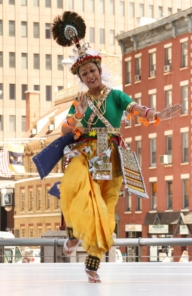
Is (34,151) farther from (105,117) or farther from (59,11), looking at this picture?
(105,117)

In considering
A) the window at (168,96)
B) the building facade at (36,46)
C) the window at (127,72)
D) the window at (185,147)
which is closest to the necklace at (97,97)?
the window at (185,147)

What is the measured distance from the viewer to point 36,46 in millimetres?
117500

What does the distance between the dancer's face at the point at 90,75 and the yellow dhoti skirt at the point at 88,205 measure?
578mm

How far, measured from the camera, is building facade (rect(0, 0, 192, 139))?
11362cm

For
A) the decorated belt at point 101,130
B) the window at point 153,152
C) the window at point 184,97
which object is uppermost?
the window at point 184,97

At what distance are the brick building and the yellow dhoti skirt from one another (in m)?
50.5

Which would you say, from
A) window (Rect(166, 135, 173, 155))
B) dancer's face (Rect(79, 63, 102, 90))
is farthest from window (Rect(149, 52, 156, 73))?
dancer's face (Rect(79, 63, 102, 90))

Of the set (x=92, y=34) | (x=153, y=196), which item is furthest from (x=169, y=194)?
(x=92, y=34)

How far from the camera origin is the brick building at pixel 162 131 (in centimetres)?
6450

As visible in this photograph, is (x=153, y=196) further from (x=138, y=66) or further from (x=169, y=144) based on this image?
(x=138, y=66)

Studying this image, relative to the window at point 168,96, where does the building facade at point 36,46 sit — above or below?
above

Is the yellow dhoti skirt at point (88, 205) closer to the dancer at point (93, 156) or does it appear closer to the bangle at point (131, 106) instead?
the dancer at point (93, 156)

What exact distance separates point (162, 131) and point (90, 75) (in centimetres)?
5626

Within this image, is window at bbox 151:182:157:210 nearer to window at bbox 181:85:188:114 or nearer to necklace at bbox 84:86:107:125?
window at bbox 181:85:188:114
